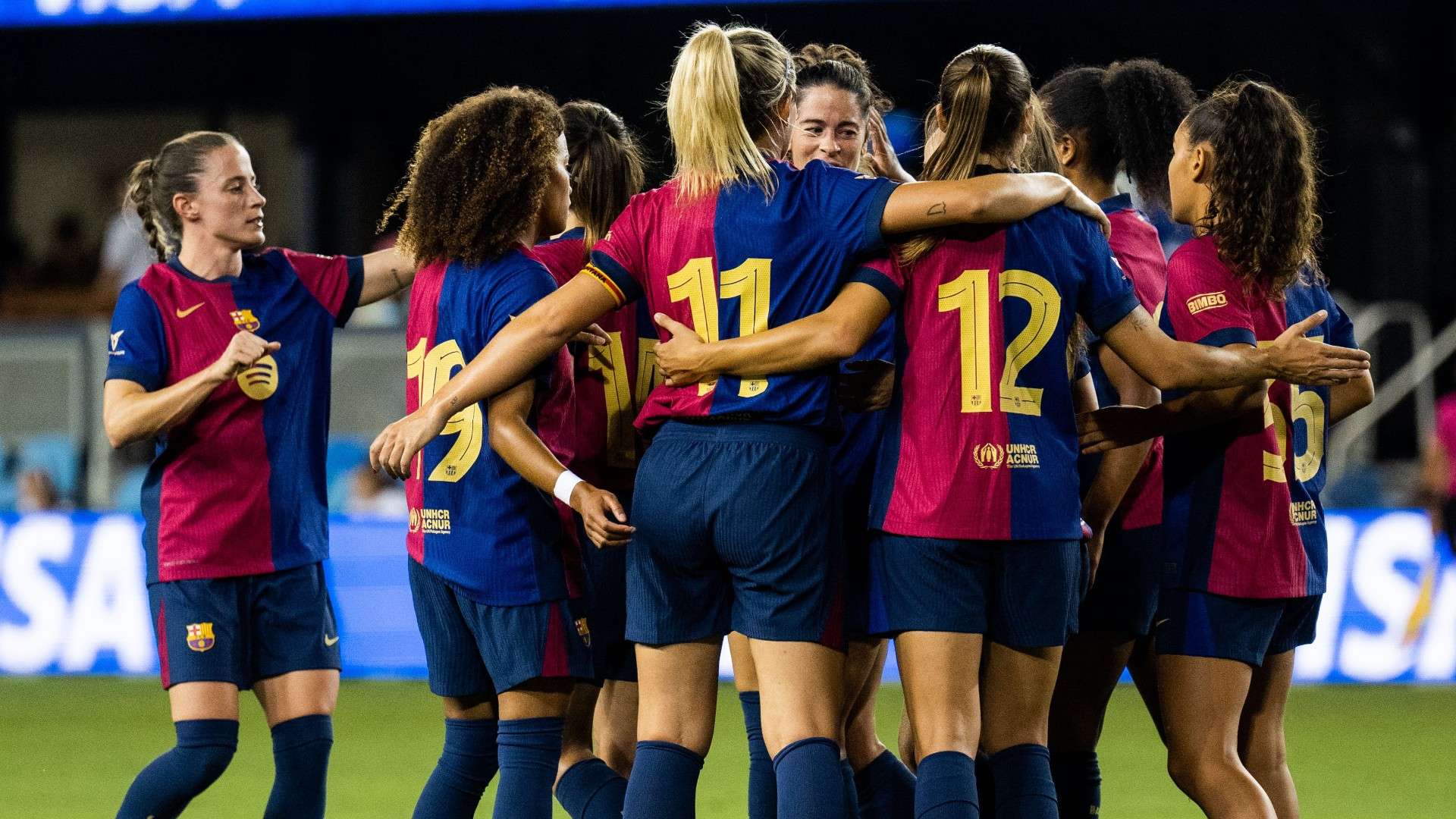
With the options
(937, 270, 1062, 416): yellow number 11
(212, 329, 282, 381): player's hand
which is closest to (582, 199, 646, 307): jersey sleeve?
(937, 270, 1062, 416): yellow number 11

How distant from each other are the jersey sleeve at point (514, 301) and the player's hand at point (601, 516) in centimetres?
35

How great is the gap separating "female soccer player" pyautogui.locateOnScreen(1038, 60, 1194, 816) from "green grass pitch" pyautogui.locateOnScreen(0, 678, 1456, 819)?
1631 millimetres

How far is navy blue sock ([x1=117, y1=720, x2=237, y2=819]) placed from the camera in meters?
4.30

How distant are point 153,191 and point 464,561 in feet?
4.46

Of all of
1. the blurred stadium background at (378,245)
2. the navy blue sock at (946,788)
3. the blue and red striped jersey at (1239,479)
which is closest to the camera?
the navy blue sock at (946,788)

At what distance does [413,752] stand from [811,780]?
4.06m

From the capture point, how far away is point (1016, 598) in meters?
3.74

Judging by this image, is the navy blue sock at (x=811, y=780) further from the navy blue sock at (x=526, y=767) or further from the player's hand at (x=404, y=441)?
the player's hand at (x=404, y=441)

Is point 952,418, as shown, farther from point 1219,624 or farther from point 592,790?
point 592,790

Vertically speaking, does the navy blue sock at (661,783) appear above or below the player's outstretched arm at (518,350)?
below

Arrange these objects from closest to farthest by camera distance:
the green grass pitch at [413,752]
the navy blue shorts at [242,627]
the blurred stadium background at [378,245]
A: the navy blue shorts at [242,627], the green grass pitch at [413,752], the blurred stadium background at [378,245]

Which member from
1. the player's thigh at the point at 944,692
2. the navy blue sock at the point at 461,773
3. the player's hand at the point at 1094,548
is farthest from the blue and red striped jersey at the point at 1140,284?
the navy blue sock at the point at 461,773

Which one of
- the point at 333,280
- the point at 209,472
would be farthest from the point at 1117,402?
the point at 209,472

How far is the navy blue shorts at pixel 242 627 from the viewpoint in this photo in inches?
172
